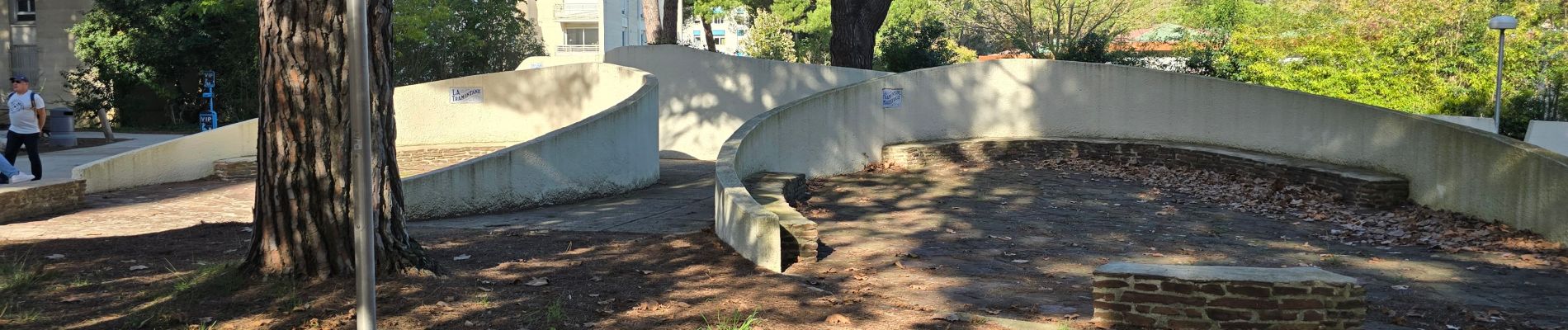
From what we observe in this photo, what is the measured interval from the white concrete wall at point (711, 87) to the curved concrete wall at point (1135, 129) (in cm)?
224

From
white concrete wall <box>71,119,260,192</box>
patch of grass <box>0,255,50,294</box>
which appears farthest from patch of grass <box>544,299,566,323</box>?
white concrete wall <box>71,119,260,192</box>

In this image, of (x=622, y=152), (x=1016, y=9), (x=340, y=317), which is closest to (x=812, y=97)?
(x=622, y=152)

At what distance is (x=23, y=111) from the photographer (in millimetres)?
14055

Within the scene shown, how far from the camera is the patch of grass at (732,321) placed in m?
6.14

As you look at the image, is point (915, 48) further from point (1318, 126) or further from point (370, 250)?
point (370, 250)


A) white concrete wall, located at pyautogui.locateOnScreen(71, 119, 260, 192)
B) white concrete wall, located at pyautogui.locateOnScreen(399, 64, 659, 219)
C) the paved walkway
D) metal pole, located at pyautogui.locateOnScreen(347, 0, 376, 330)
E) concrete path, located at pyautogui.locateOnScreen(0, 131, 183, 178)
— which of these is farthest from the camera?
concrete path, located at pyautogui.locateOnScreen(0, 131, 183, 178)

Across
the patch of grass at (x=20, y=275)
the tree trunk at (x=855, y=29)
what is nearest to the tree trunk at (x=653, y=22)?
the tree trunk at (x=855, y=29)

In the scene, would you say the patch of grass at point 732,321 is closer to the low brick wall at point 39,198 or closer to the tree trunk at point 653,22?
the low brick wall at point 39,198

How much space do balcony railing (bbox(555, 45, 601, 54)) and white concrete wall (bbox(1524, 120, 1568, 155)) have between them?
144 feet

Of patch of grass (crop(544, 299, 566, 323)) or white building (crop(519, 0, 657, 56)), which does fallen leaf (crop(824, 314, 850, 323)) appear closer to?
patch of grass (crop(544, 299, 566, 323))

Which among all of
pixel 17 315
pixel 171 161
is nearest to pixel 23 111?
pixel 171 161

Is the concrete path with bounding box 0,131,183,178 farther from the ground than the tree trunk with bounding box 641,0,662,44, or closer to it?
closer to it

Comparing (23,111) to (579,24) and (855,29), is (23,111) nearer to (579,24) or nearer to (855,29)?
(855,29)

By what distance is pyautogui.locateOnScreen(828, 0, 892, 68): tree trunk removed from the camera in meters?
22.4
